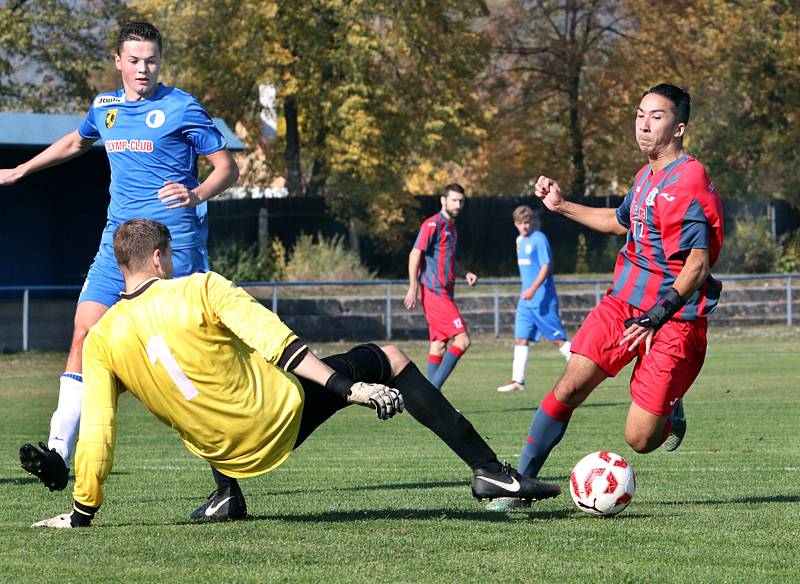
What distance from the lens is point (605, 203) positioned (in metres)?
44.9

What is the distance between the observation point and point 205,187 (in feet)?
24.2

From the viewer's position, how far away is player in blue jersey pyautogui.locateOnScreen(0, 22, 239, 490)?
24.8ft

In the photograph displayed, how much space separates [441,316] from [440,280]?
16.6 inches

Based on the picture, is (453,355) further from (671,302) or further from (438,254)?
(671,302)

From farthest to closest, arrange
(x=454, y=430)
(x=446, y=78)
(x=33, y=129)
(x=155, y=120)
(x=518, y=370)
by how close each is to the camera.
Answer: (x=446, y=78), (x=33, y=129), (x=518, y=370), (x=155, y=120), (x=454, y=430)

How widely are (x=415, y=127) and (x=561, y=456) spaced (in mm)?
29556

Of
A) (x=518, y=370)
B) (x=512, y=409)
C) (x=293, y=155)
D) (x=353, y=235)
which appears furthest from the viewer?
(x=293, y=155)

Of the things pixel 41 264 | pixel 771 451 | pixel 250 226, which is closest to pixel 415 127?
pixel 250 226

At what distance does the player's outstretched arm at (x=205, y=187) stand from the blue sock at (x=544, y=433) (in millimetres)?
2042

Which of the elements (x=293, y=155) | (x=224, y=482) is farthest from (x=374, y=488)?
(x=293, y=155)

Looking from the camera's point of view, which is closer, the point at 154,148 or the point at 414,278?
the point at 154,148

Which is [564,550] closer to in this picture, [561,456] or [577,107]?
[561,456]

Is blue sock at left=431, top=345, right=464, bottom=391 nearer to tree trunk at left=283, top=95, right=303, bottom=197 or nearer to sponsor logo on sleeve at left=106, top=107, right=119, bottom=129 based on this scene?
sponsor logo on sleeve at left=106, top=107, right=119, bottom=129

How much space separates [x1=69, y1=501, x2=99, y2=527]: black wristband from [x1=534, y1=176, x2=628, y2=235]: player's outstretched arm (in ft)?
9.70
